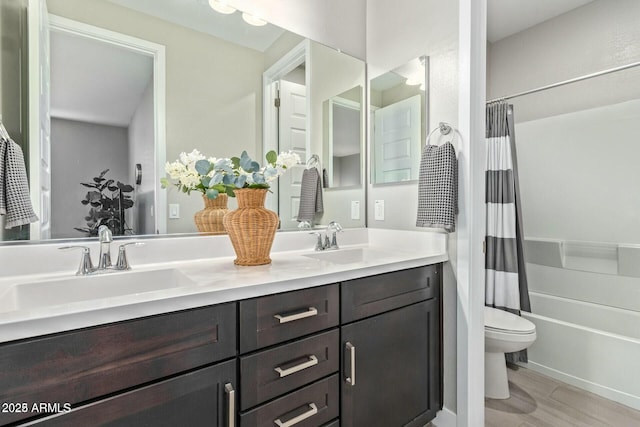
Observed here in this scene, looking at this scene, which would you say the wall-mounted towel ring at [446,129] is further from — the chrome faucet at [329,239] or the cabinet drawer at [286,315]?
the cabinet drawer at [286,315]

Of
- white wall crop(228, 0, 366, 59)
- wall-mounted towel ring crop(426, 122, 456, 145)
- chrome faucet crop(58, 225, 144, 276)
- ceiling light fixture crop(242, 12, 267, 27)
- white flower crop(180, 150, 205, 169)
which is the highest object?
white wall crop(228, 0, 366, 59)

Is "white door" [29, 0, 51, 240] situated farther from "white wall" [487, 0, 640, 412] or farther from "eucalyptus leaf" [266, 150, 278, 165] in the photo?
"white wall" [487, 0, 640, 412]

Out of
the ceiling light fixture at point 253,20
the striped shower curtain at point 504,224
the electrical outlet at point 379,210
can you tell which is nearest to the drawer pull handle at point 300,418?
the electrical outlet at point 379,210

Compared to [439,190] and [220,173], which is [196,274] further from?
[439,190]

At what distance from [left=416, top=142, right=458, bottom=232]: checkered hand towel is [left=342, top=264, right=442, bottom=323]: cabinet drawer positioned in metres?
0.22

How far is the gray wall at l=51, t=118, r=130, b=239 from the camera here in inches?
42.1

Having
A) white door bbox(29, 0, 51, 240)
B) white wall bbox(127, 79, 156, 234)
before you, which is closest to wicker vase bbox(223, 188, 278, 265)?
white wall bbox(127, 79, 156, 234)

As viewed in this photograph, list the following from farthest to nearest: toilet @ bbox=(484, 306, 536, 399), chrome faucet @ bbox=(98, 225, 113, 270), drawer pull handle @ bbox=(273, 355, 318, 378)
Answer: toilet @ bbox=(484, 306, 536, 399)
chrome faucet @ bbox=(98, 225, 113, 270)
drawer pull handle @ bbox=(273, 355, 318, 378)

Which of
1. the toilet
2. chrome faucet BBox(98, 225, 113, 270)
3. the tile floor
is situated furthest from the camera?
the toilet

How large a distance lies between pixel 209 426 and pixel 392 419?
0.79 meters

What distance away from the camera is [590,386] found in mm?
1884

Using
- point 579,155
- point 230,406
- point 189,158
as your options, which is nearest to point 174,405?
point 230,406

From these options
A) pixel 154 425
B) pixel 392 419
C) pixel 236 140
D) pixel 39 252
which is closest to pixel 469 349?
pixel 392 419

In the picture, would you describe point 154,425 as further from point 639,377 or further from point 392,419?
point 639,377
